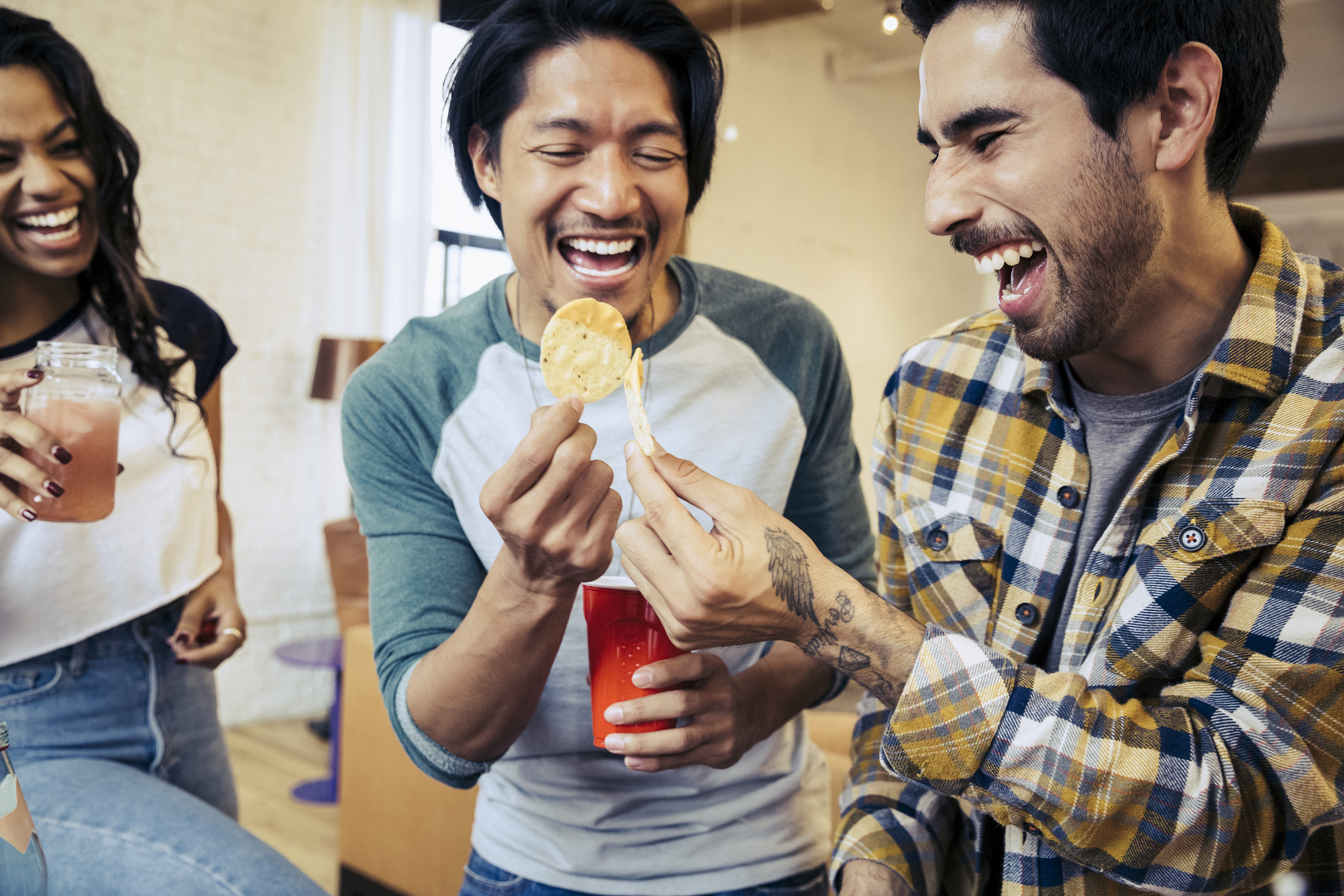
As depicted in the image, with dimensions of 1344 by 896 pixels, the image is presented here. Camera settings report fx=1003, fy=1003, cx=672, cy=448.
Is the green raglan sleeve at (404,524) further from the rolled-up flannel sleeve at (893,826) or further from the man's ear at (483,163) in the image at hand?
the rolled-up flannel sleeve at (893,826)

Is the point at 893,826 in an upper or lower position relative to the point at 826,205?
lower

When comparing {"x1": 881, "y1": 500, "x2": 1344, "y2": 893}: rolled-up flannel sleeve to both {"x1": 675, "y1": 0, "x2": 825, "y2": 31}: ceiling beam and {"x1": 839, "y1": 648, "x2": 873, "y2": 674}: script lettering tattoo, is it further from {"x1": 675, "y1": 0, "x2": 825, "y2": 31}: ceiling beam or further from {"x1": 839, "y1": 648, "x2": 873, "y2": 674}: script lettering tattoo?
{"x1": 675, "y1": 0, "x2": 825, "y2": 31}: ceiling beam

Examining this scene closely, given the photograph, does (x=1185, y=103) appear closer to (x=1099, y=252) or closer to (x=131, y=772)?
(x=1099, y=252)

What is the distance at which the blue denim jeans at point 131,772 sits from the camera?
1003 mm

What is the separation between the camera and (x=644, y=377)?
124 centimetres

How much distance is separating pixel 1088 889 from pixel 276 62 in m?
4.83

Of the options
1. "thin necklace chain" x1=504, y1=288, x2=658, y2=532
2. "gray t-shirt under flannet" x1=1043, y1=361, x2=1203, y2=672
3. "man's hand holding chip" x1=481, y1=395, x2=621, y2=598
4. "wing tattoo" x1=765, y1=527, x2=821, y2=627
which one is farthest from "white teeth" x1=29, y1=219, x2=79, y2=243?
"gray t-shirt under flannet" x1=1043, y1=361, x2=1203, y2=672

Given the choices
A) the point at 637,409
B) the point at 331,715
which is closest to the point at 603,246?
the point at 637,409

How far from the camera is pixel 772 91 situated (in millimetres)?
5852

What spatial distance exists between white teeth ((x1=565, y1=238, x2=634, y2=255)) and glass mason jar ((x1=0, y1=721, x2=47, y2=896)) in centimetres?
73

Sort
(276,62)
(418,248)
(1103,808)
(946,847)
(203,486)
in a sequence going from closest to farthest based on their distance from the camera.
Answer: (1103,808) → (946,847) → (203,486) → (276,62) → (418,248)

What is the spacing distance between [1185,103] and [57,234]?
55.0 inches

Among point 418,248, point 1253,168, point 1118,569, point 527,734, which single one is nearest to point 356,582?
point 418,248

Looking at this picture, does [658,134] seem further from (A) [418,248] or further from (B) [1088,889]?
(A) [418,248]
